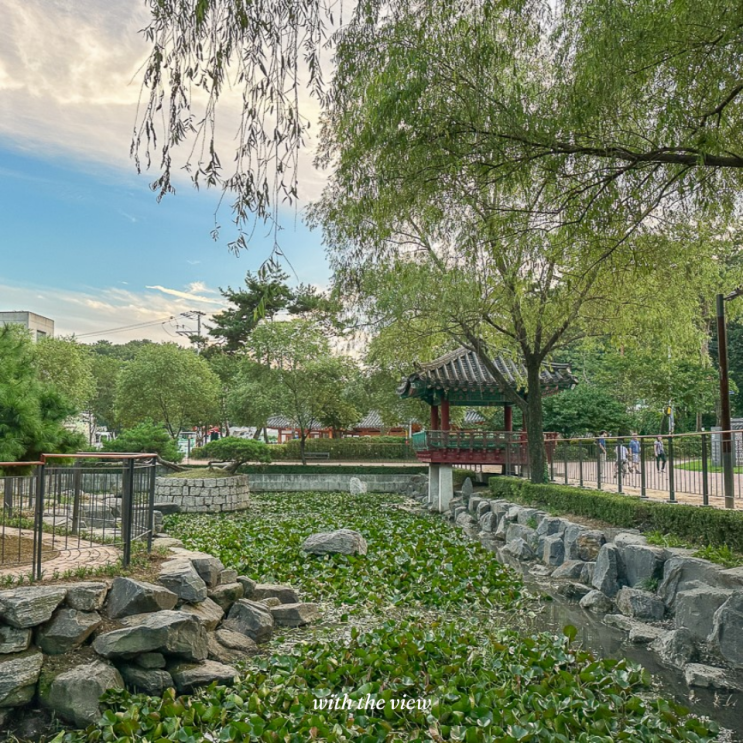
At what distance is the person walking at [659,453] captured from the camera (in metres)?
9.73

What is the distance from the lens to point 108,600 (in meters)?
5.11

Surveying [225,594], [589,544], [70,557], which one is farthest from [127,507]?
[589,544]

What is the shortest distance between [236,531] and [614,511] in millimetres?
6804

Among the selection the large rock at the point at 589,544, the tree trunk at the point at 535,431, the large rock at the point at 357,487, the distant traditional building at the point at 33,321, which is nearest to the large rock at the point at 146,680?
the large rock at the point at 589,544

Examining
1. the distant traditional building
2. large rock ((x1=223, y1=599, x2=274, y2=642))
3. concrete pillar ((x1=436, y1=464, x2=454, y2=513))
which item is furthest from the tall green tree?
large rock ((x1=223, y1=599, x2=274, y2=642))

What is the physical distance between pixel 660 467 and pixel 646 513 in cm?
139

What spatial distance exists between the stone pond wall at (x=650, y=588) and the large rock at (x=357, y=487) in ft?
35.1

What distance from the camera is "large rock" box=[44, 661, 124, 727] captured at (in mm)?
4098

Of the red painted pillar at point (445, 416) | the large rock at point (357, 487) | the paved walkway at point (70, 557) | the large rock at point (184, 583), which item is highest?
the red painted pillar at point (445, 416)

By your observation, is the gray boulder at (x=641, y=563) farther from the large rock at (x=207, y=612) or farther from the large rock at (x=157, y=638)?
the large rock at (x=157, y=638)

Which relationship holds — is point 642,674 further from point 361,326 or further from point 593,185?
point 361,326

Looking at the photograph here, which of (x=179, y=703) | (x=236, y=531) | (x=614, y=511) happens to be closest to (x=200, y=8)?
(x=179, y=703)

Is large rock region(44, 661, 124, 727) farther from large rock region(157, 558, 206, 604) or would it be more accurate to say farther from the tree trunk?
the tree trunk

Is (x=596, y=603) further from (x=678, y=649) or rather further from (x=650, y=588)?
(x=678, y=649)
